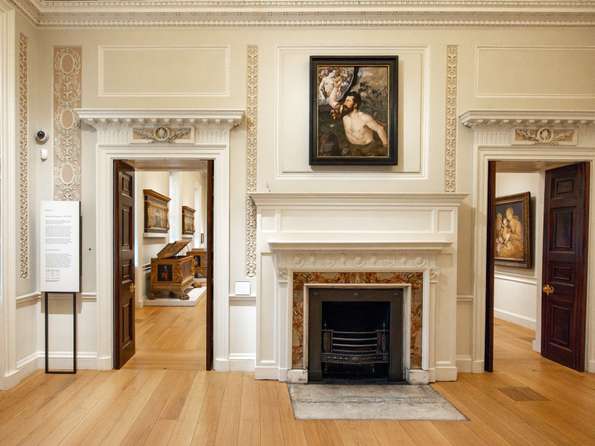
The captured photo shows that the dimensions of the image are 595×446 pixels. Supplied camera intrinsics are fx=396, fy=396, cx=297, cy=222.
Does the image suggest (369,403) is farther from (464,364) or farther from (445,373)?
(464,364)

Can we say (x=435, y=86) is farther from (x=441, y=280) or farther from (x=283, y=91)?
(x=441, y=280)

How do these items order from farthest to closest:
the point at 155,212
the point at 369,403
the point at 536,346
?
the point at 155,212 < the point at 536,346 < the point at 369,403

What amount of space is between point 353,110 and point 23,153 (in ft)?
12.3

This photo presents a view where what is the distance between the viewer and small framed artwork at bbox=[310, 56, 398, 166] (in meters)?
4.59

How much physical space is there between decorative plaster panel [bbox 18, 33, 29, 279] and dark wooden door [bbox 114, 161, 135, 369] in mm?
921

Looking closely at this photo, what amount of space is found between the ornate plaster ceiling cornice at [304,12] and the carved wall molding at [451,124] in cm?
41

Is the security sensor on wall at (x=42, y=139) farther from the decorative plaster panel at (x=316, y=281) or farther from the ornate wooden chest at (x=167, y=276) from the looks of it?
the ornate wooden chest at (x=167, y=276)

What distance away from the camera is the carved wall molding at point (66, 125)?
4648mm

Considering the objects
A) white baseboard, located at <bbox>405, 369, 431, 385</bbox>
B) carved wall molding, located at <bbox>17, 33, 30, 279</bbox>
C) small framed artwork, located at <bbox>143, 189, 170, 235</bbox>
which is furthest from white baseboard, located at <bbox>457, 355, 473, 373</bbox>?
small framed artwork, located at <bbox>143, 189, 170, 235</bbox>

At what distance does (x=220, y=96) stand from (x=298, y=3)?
4.57 feet

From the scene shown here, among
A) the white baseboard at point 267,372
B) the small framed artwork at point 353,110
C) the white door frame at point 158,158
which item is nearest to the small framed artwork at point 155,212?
the white door frame at point 158,158

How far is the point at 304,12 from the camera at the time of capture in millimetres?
4590

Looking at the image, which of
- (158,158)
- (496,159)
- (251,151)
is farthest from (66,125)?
(496,159)

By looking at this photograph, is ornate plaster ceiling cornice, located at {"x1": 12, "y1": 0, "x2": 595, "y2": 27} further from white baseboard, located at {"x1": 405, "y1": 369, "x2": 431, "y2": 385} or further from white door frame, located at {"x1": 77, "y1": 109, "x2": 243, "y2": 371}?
white baseboard, located at {"x1": 405, "y1": 369, "x2": 431, "y2": 385}
